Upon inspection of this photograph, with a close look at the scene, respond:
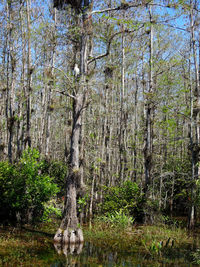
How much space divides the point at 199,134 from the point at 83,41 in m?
6.72

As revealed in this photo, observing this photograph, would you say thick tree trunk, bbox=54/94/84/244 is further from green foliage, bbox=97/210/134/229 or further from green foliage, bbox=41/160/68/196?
green foliage, bbox=41/160/68/196

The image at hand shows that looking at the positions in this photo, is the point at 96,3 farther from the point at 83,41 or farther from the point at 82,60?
the point at 82,60

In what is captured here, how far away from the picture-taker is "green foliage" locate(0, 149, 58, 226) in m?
10.5

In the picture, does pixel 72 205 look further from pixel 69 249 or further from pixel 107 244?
pixel 107 244

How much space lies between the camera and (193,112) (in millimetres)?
13844

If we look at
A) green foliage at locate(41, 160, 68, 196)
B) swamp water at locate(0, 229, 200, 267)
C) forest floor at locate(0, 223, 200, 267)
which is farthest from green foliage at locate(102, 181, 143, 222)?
green foliage at locate(41, 160, 68, 196)

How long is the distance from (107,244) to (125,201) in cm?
373

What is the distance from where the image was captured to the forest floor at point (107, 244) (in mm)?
7401

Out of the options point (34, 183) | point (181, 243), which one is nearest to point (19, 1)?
point (34, 183)

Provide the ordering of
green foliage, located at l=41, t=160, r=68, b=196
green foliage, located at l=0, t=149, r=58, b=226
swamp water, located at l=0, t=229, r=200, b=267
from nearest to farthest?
1. swamp water, located at l=0, t=229, r=200, b=267
2. green foliage, located at l=0, t=149, r=58, b=226
3. green foliage, located at l=41, t=160, r=68, b=196

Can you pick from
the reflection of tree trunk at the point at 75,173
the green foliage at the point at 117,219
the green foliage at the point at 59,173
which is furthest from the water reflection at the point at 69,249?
the green foliage at the point at 59,173

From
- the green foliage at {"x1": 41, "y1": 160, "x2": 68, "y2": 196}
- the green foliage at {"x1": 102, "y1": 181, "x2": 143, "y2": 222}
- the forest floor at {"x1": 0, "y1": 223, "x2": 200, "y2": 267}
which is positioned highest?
the green foliage at {"x1": 41, "y1": 160, "x2": 68, "y2": 196}

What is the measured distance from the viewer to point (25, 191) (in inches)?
417

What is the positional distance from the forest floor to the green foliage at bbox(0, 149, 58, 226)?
2.33 feet
